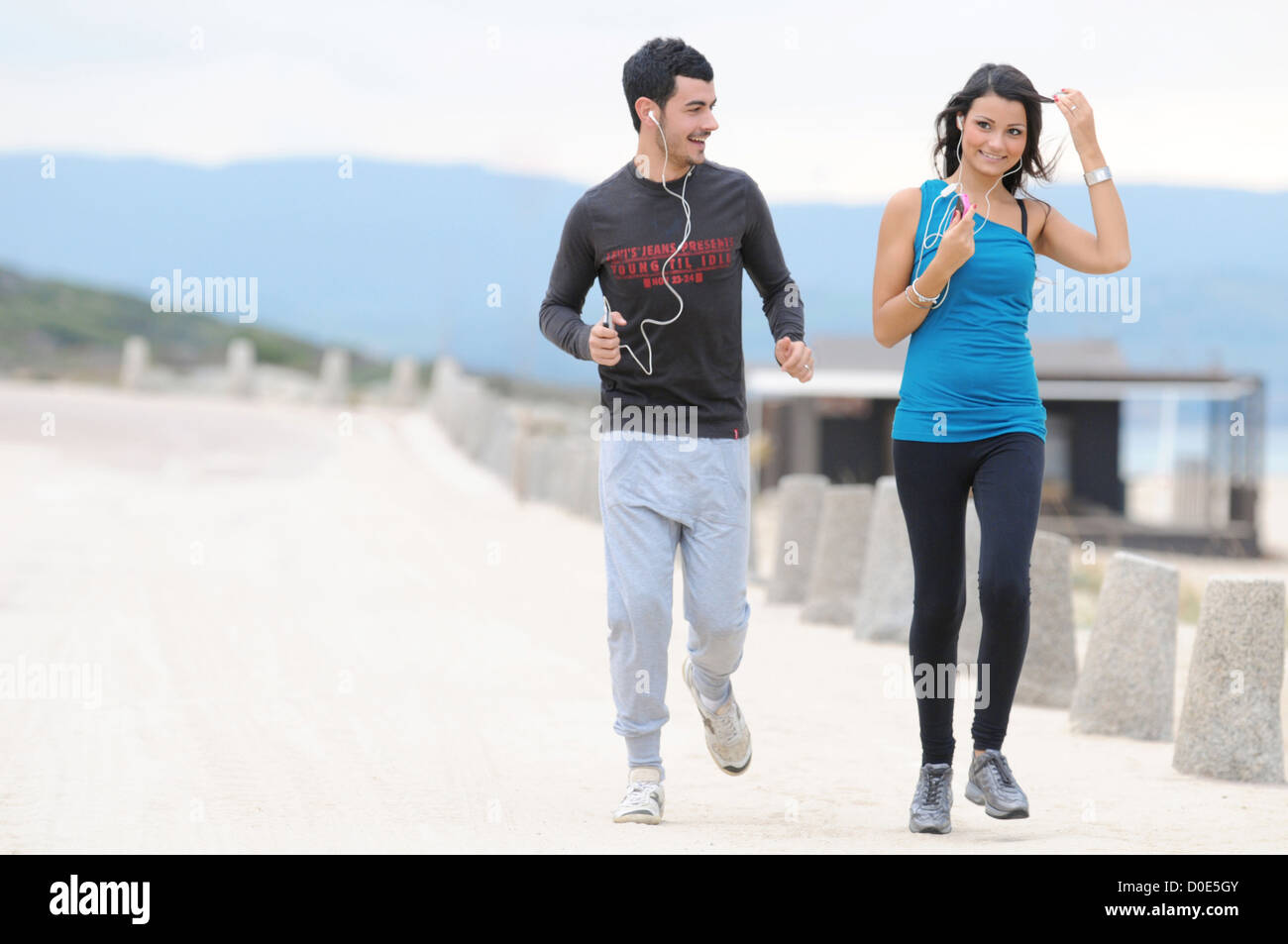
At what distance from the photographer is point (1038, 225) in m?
4.98

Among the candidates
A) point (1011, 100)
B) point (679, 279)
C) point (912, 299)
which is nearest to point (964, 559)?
point (912, 299)

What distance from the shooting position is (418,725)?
22.6ft

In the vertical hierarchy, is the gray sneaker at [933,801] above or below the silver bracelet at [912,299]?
below

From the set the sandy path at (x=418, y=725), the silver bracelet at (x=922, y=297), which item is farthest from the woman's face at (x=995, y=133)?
the sandy path at (x=418, y=725)

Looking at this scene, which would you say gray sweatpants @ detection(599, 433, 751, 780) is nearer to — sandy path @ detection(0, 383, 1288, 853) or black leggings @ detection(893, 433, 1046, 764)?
sandy path @ detection(0, 383, 1288, 853)

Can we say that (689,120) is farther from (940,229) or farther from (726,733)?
(726,733)

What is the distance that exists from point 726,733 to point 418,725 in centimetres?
183

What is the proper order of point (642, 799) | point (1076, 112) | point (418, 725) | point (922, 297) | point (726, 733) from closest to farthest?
point (922, 297) < point (1076, 112) < point (642, 799) < point (726, 733) < point (418, 725)

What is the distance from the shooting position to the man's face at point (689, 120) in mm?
5012

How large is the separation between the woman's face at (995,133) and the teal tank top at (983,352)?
0.15 meters

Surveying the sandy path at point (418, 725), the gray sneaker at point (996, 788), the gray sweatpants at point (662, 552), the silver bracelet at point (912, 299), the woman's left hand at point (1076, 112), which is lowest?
the sandy path at point (418, 725)

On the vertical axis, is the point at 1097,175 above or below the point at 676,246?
above

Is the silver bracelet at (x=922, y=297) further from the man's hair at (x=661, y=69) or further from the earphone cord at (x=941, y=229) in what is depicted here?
the man's hair at (x=661, y=69)

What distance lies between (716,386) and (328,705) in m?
3.02
